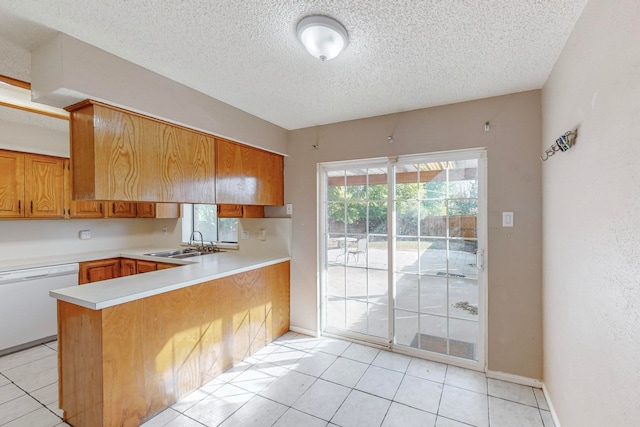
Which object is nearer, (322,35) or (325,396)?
(322,35)

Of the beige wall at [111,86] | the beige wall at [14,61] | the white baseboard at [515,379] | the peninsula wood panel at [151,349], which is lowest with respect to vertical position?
the white baseboard at [515,379]

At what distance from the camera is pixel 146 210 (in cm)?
416

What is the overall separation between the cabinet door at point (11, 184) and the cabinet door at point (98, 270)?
0.83m

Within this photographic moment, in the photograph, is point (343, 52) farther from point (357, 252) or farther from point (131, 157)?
point (357, 252)

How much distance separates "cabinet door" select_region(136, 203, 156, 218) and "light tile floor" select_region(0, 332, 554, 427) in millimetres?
1937

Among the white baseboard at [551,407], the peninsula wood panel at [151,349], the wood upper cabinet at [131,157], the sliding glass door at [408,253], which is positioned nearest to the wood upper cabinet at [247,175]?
the wood upper cabinet at [131,157]

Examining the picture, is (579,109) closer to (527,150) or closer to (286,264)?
(527,150)

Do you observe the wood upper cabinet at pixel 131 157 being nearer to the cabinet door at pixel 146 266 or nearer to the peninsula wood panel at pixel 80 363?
the peninsula wood panel at pixel 80 363

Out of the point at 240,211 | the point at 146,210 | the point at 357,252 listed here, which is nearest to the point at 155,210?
the point at 146,210

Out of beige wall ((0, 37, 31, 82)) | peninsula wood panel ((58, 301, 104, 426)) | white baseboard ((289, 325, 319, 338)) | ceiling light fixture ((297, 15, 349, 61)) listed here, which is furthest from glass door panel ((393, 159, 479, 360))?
beige wall ((0, 37, 31, 82))

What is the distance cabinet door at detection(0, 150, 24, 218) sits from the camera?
9.57ft

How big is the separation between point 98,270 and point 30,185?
1167mm

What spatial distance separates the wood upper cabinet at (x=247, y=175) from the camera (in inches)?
107

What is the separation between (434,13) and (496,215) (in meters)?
1.68
